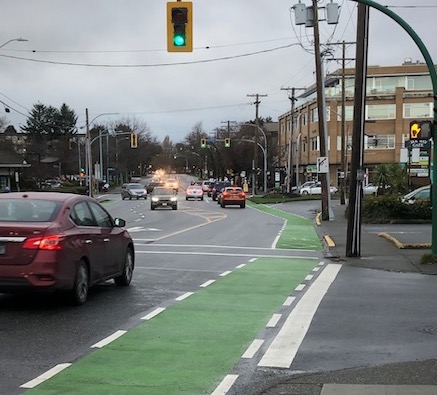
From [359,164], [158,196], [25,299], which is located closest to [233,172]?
[158,196]

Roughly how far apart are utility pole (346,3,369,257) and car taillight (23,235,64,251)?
385 inches

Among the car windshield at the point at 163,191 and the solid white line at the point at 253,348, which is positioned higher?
the solid white line at the point at 253,348

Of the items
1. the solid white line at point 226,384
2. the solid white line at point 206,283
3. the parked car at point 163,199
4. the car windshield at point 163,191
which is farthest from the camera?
the car windshield at point 163,191

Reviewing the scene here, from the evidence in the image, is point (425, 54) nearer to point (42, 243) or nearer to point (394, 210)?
point (42, 243)

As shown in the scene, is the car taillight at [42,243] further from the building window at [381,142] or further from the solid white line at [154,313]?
the building window at [381,142]

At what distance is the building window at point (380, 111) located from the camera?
8019 centimetres

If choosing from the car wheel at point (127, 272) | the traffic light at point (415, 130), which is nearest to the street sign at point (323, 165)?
the traffic light at point (415, 130)

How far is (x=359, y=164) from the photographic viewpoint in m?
16.0

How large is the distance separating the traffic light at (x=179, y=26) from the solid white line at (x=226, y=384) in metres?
9.41

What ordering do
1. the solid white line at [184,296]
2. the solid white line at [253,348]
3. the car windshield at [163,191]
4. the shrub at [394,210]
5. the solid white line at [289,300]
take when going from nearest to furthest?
the solid white line at [253,348]
the solid white line at [289,300]
the solid white line at [184,296]
the shrub at [394,210]
the car windshield at [163,191]

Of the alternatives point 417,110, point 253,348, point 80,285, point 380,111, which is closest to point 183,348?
point 253,348

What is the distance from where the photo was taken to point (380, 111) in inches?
3167

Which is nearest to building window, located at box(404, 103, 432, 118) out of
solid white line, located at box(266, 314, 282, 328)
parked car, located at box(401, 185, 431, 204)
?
parked car, located at box(401, 185, 431, 204)

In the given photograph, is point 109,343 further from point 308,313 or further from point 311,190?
point 311,190
